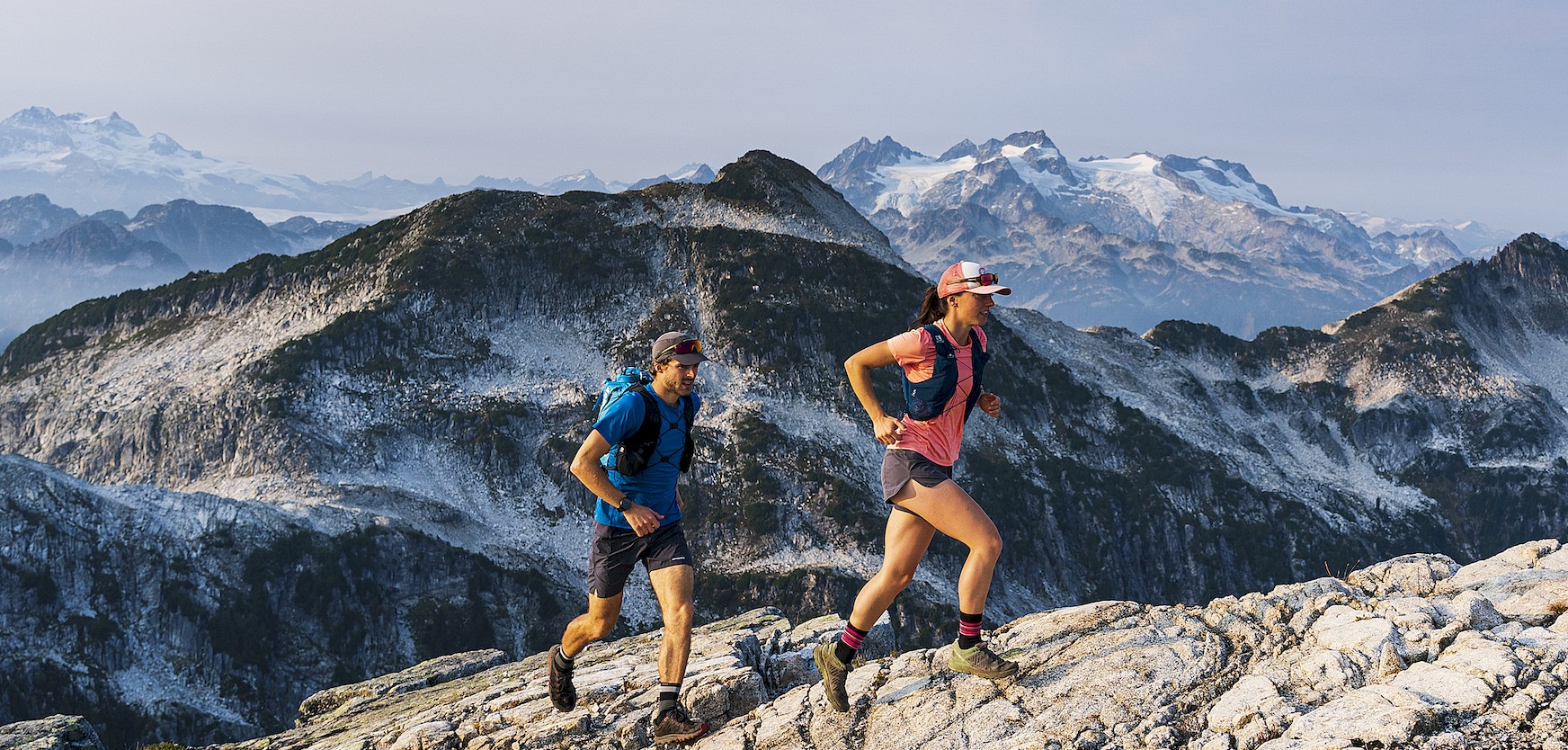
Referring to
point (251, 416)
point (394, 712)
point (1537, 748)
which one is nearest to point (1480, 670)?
point (1537, 748)

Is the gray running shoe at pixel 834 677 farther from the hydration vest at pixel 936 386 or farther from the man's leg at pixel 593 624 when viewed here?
the hydration vest at pixel 936 386

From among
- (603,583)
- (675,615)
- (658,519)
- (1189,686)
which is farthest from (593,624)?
(1189,686)

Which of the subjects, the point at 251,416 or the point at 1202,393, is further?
the point at 1202,393

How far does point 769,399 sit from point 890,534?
311ft

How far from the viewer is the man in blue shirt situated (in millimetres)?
11523

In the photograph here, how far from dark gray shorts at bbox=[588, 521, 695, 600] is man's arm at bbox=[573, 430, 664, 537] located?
0.44 metres

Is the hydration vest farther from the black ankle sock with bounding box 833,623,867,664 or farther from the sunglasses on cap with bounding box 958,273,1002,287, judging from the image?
the black ankle sock with bounding box 833,623,867,664

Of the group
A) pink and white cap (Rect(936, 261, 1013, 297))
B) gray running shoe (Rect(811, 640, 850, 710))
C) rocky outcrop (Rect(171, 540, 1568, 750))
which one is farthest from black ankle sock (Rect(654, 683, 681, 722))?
pink and white cap (Rect(936, 261, 1013, 297))

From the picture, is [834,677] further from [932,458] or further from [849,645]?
[932,458]

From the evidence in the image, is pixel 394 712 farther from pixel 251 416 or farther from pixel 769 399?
pixel 769 399

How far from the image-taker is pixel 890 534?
38.1 feet

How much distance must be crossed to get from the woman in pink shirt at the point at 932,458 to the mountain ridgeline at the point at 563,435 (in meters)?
56.8

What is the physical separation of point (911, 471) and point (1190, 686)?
421 centimetres

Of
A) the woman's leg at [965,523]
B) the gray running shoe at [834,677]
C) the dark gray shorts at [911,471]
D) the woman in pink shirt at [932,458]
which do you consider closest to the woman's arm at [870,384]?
the woman in pink shirt at [932,458]
